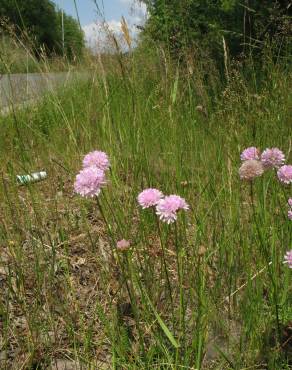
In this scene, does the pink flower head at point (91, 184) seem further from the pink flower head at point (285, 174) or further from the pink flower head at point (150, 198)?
the pink flower head at point (285, 174)

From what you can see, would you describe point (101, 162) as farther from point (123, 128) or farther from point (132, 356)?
point (123, 128)

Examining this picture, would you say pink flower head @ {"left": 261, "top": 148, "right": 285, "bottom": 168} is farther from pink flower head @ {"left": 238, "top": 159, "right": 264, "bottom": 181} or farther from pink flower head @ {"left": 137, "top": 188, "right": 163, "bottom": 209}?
pink flower head @ {"left": 137, "top": 188, "right": 163, "bottom": 209}

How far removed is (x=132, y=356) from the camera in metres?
1.27

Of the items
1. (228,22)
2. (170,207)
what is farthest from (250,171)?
(228,22)

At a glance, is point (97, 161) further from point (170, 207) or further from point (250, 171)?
point (250, 171)

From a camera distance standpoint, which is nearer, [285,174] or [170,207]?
[170,207]

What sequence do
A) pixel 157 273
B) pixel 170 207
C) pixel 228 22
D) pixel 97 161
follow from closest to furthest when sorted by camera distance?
pixel 170 207
pixel 97 161
pixel 157 273
pixel 228 22

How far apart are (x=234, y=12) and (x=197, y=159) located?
8.53 ft

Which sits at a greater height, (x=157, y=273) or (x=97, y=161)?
(x=97, y=161)

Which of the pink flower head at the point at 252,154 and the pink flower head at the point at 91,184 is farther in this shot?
the pink flower head at the point at 252,154

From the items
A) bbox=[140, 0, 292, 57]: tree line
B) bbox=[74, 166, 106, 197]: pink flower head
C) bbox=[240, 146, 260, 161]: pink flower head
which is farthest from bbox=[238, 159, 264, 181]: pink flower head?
bbox=[140, 0, 292, 57]: tree line

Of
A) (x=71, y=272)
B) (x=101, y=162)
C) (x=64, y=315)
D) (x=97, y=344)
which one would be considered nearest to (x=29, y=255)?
(x=71, y=272)

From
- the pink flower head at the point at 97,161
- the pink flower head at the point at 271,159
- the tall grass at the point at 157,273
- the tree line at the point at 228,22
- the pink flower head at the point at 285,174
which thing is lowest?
the tall grass at the point at 157,273

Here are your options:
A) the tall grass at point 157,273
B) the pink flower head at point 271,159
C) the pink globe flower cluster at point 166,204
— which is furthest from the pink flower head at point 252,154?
the pink globe flower cluster at point 166,204
